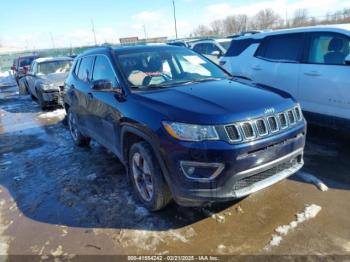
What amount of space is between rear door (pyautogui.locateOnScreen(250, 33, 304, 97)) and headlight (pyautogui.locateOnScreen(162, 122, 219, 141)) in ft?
10.4

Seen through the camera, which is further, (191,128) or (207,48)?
(207,48)

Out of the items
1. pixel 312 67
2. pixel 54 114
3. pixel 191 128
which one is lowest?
pixel 54 114

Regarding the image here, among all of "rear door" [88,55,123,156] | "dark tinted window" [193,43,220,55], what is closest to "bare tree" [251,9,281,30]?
"dark tinted window" [193,43,220,55]

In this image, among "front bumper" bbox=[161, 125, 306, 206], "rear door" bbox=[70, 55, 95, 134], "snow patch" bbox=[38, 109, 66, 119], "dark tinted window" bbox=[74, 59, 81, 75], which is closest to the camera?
"front bumper" bbox=[161, 125, 306, 206]

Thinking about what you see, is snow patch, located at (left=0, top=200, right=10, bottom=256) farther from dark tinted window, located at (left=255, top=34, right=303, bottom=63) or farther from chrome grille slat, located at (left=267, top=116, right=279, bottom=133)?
dark tinted window, located at (left=255, top=34, right=303, bottom=63)

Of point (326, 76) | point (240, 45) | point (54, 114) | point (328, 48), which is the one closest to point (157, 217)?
point (326, 76)

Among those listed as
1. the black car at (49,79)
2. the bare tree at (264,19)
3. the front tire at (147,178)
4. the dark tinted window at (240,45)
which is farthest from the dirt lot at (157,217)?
the bare tree at (264,19)

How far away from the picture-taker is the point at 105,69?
4340 mm

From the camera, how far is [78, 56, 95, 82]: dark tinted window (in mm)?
5031

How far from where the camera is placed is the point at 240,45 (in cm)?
679

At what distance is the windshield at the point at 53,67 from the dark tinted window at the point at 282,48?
25.8 feet

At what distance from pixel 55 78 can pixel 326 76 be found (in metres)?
8.80

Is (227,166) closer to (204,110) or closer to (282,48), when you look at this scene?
(204,110)

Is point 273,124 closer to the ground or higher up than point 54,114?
higher up
